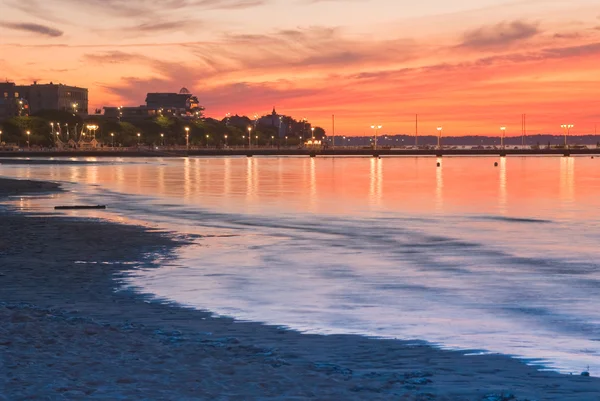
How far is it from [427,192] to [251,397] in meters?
58.1

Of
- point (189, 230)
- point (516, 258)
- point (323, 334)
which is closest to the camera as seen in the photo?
point (323, 334)

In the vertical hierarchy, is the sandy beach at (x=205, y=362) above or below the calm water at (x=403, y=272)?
above

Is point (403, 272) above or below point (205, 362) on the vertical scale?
below

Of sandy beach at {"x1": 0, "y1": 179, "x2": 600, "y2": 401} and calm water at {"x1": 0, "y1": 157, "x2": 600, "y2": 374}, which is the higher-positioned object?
sandy beach at {"x1": 0, "y1": 179, "x2": 600, "y2": 401}

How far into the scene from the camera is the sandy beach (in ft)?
34.7

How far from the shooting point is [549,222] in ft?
133

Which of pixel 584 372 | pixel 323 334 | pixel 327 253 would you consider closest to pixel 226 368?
pixel 323 334

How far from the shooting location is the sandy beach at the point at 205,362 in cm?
1057

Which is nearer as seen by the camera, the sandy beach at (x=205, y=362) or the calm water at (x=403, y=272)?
the sandy beach at (x=205, y=362)

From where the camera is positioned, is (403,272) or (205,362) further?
(403,272)

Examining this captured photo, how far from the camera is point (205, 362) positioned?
1208 centimetres

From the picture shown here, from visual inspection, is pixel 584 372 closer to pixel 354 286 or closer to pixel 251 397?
pixel 251 397

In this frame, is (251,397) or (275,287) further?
(275,287)

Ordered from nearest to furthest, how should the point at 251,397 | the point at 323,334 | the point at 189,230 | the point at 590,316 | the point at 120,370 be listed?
the point at 251,397 → the point at 120,370 → the point at 323,334 → the point at 590,316 → the point at 189,230
